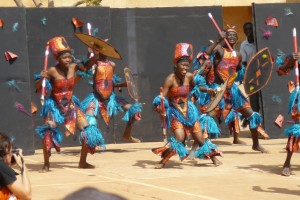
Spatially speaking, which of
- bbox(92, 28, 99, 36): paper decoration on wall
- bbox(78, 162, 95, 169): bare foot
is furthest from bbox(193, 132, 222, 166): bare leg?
bbox(92, 28, 99, 36): paper decoration on wall

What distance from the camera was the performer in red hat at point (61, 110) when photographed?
36.4 feet

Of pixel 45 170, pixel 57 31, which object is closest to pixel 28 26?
pixel 57 31

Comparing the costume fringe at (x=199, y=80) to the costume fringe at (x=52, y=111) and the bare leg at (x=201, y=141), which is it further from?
the costume fringe at (x=52, y=111)

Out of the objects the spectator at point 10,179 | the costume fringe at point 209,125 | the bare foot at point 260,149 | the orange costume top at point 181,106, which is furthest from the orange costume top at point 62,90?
the spectator at point 10,179

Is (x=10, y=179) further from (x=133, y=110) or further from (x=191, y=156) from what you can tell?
(x=133, y=110)

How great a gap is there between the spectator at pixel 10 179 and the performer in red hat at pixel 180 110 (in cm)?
532

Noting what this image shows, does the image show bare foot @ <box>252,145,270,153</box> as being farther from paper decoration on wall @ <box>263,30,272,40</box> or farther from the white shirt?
paper decoration on wall @ <box>263,30,272,40</box>

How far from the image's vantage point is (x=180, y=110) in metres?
11.2

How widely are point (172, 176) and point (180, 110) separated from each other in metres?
1.15

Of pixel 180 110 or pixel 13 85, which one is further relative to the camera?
pixel 13 85

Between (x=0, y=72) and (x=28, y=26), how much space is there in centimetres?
128

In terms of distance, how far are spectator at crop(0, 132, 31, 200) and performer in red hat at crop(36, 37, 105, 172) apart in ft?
17.1

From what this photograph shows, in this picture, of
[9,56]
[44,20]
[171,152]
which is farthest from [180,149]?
[44,20]

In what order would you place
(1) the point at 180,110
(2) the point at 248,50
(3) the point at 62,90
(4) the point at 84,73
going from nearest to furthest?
1. (1) the point at 180,110
2. (3) the point at 62,90
3. (4) the point at 84,73
4. (2) the point at 248,50
